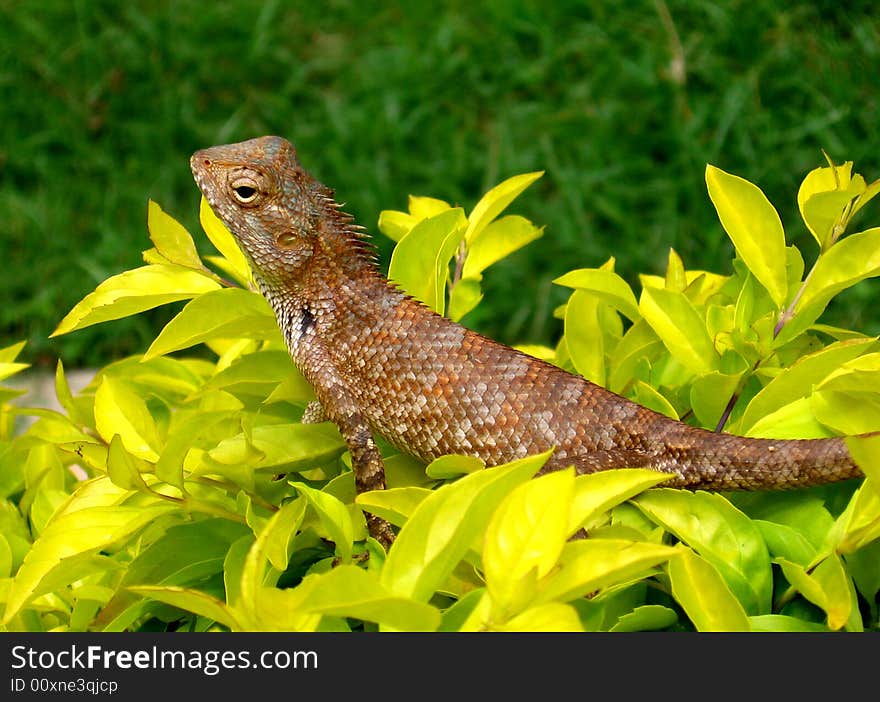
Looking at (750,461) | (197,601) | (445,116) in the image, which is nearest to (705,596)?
(750,461)

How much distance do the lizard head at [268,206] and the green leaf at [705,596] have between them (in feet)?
3.82

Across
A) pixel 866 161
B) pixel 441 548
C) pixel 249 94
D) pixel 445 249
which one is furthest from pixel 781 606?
pixel 249 94

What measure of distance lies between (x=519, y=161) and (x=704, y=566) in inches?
178

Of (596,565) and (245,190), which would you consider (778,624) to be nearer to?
(596,565)

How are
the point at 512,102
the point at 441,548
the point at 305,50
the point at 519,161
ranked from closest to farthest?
the point at 441,548 < the point at 519,161 < the point at 512,102 < the point at 305,50

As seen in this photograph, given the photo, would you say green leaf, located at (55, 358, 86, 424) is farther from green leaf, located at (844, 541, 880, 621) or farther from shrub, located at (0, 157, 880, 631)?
green leaf, located at (844, 541, 880, 621)

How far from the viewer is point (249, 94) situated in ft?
21.3

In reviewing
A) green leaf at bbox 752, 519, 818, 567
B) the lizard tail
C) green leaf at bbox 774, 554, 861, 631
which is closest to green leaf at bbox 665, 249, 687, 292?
the lizard tail

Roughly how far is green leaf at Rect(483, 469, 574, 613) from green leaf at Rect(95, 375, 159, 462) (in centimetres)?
79

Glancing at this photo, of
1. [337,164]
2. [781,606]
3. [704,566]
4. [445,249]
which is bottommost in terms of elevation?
[337,164]

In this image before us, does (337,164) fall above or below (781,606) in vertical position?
below

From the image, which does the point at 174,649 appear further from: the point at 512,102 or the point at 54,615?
the point at 512,102

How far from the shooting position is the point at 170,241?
2098 millimetres

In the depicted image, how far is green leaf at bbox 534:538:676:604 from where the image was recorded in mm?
1361
